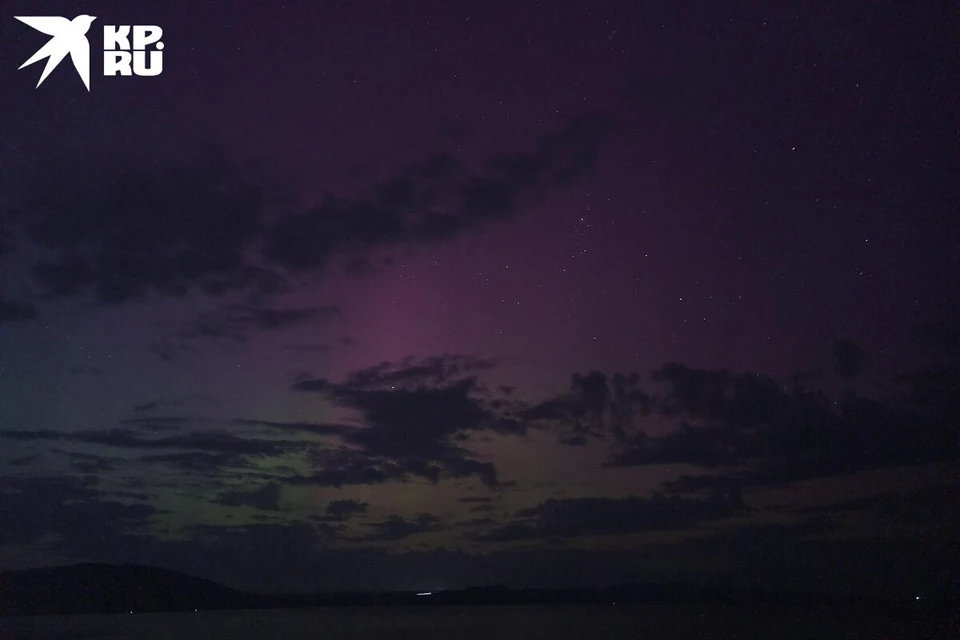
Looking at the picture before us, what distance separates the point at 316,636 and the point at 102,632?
3180 cm

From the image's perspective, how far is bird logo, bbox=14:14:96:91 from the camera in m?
29.9


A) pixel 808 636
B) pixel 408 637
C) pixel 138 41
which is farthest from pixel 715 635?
pixel 138 41

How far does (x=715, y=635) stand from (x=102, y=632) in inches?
3849

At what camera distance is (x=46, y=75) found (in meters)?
30.7

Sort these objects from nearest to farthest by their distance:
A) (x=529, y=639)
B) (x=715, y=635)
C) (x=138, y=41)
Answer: (x=138, y=41) → (x=529, y=639) → (x=715, y=635)

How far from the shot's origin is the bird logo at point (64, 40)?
29875 millimetres

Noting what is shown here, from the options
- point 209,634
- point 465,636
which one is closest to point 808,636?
point 465,636

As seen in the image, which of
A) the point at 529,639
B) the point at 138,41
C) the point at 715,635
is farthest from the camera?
the point at 715,635

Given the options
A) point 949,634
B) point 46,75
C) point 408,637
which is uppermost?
point 46,75

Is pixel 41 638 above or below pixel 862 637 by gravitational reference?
above

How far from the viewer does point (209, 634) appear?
12544cm

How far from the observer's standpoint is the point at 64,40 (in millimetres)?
30328

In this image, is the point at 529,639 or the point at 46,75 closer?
the point at 46,75

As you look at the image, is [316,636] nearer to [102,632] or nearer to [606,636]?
[102,632]
